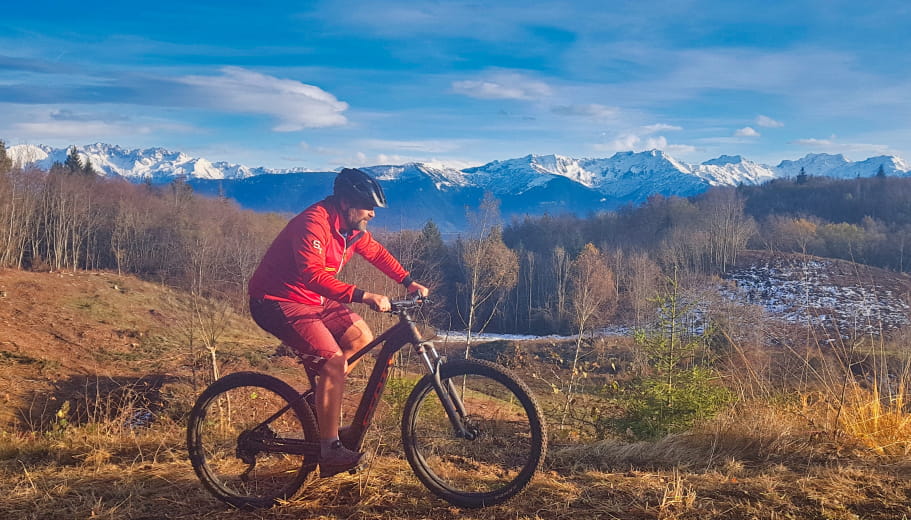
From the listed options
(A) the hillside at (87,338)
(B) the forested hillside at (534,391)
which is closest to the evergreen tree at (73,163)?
(B) the forested hillside at (534,391)

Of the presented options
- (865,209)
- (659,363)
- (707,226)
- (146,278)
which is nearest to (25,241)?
(146,278)

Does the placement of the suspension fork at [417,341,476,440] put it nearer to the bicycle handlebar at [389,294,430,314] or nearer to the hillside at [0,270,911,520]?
the bicycle handlebar at [389,294,430,314]

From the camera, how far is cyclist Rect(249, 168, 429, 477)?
11.9 ft

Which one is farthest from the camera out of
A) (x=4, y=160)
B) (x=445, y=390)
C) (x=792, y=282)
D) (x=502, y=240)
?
(x=502, y=240)

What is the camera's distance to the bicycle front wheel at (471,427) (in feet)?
11.5

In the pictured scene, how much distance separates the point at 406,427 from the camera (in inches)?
146

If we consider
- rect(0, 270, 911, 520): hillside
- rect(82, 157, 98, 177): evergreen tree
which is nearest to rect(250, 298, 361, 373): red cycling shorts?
rect(0, 270, 911, 520): hillside

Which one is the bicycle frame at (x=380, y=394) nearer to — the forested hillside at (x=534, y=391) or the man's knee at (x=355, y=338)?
the man's knee at (x=355, y=338)

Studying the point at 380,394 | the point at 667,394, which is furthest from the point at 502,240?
the point at 380,394

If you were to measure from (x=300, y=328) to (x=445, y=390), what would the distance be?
102 centimetres

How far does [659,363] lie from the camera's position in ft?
23.9

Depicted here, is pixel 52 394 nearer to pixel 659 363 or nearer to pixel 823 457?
pixel 659 363

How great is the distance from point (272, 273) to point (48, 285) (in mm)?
34644

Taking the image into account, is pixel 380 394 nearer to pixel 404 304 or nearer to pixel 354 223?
pixel 404 304
